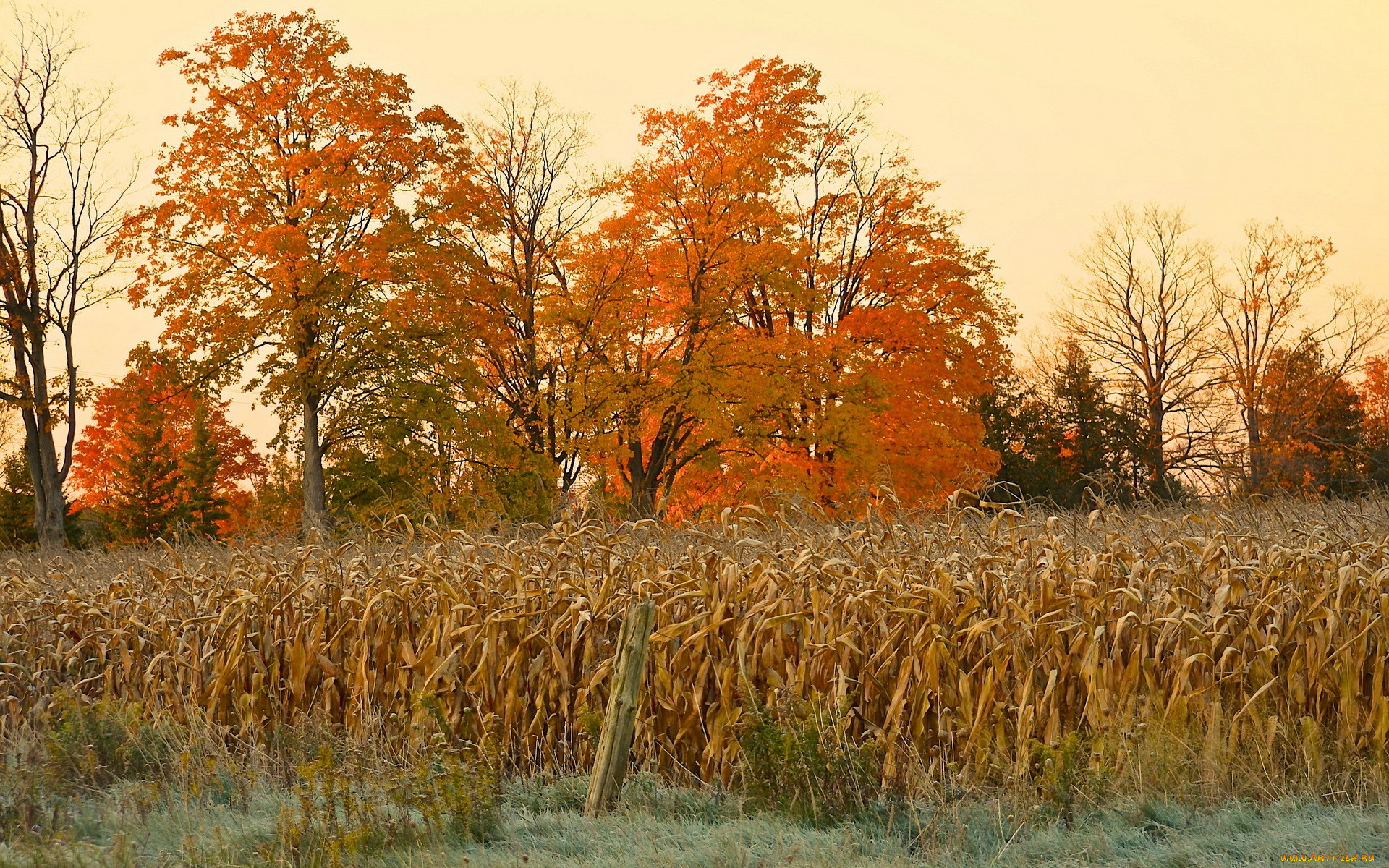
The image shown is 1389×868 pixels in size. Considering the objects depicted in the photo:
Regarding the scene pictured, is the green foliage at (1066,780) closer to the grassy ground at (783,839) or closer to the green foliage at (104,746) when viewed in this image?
the grassy ground at (783,839)

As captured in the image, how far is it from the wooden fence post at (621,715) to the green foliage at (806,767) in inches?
21.6

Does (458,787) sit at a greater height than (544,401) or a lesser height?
lesser

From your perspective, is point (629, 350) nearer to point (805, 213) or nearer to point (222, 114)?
point (805, 213)

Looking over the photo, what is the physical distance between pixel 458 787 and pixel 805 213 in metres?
25.1

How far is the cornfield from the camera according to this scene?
5.97 meters

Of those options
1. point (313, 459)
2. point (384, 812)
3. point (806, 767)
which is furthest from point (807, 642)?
point (313, 459)

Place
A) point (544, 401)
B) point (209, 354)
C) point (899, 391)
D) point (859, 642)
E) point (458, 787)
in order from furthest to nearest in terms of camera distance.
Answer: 1. point (899, 391)
2. point (544, 401)
3. point (209, 354)
4. point (859, 642)
5. point (458, 787)

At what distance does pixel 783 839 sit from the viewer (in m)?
4.80

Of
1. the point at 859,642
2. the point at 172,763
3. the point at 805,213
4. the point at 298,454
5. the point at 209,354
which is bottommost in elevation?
the point at 172,763

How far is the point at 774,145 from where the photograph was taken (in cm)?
2580

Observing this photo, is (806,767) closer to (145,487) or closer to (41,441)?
(41,441)

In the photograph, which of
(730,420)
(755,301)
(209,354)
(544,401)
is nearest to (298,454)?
(209,354)

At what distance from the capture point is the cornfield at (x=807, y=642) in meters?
5.97

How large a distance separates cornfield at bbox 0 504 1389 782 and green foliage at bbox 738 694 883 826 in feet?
0.56
